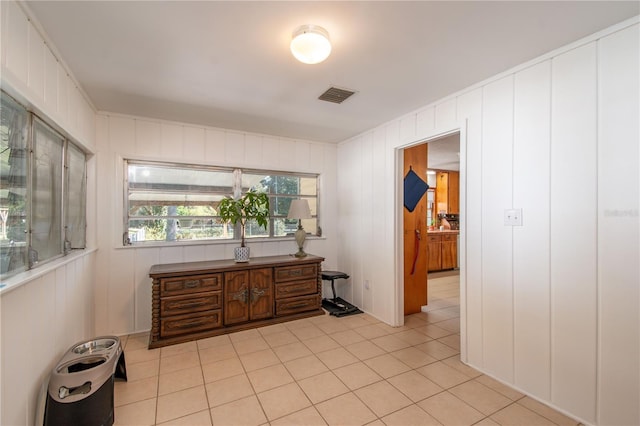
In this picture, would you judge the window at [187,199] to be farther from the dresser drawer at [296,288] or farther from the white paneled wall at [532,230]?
the white paneled wall at [532,230]

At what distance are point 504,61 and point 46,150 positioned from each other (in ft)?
10.8

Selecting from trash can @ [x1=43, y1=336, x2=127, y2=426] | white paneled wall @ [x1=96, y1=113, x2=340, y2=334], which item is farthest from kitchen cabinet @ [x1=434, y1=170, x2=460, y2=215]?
trash can @ [x1=43, y1=336, x2=127, y2=426]

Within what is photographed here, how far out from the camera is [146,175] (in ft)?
11.3

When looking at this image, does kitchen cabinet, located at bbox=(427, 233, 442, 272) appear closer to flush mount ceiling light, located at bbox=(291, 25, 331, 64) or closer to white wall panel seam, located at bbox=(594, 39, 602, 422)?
white wall panel seam, located at bbox=(594, 39, 602, 422)

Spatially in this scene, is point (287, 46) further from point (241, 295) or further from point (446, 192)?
point (446, 192)

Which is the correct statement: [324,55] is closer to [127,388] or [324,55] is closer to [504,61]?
[504,61]

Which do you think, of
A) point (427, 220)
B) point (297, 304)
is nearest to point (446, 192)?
point (427, 220)

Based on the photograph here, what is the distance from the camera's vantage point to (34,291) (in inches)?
64.9

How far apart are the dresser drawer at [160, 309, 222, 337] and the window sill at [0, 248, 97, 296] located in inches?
41.9

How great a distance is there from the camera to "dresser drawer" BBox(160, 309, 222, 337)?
9.71 feet

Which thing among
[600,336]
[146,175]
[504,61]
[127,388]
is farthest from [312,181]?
[600,336]

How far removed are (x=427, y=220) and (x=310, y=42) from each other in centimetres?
448

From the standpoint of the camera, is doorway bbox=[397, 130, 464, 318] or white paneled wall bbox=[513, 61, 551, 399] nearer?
white paneled wall bbox=[513, 61, 551, 399]

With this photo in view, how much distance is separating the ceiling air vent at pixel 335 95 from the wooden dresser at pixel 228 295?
1979 mm
